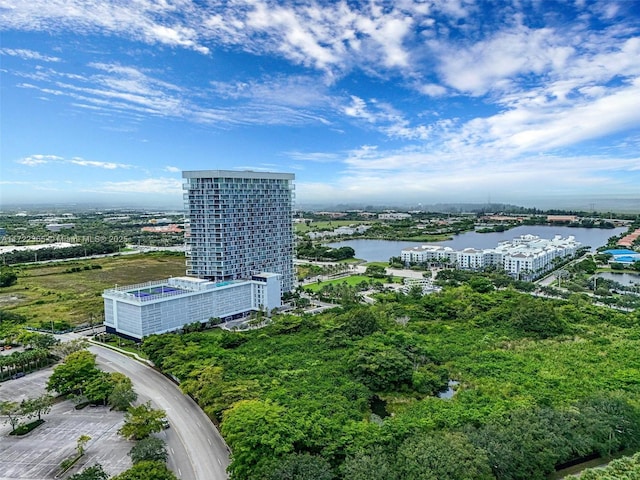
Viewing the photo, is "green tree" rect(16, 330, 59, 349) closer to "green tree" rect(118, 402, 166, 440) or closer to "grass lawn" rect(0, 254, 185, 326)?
"grass lawn" rect(0, 254, 185, 326)

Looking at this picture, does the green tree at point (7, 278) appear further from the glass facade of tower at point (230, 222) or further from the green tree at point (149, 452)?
the green tree at point (149, 452)

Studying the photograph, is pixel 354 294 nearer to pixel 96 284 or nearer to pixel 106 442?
pixel 106 442

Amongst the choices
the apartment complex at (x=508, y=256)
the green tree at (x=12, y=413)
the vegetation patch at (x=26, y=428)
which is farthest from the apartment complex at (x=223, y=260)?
the apartment complex at (x=508, y=256)

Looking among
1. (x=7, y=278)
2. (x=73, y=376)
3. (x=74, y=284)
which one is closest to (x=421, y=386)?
(x=73, y=376)

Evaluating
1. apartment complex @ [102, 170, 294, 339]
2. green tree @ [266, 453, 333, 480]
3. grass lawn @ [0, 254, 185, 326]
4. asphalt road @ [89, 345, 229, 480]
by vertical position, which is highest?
apartment complex @ [102, 170, 294, 339]

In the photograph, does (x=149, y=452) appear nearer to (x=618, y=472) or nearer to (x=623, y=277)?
(x=618, y=472)

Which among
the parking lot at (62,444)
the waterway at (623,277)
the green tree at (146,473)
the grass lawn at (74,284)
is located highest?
the green tree at (146,473)

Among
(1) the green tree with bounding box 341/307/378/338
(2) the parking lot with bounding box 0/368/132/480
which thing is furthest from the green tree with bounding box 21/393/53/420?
(1) the green tree with bounding box 341/307/378/338

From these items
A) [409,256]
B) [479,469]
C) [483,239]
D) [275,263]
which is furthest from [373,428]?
[483,239]
